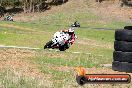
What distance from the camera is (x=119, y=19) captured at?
268 feet

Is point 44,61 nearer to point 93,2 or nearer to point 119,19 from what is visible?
point 119,19

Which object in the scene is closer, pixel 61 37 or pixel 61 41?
pixel 61 37

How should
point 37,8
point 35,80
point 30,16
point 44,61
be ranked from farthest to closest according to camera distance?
point 37,8 < point 30,16 < point 44,61 < point 35,80

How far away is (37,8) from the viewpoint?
327ft

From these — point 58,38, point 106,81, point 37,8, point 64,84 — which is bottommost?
point 37,8

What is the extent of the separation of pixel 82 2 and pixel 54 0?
29.4ft

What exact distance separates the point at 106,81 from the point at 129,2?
282ft

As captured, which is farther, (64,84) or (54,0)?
(54,0)

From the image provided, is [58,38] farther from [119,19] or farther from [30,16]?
[30,16]

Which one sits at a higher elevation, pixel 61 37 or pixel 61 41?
pixel 61 37

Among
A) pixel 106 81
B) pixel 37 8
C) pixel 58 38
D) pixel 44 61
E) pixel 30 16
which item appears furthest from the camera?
pixel 37 8

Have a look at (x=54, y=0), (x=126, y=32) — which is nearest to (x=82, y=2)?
(x=54, y=0)

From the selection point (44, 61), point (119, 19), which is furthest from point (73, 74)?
point (119, 19)

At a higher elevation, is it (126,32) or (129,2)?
(126,32)
